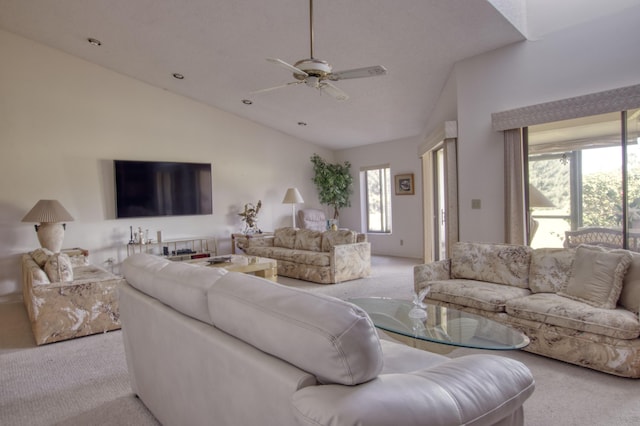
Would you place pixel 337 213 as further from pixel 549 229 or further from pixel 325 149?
pixel 549 229

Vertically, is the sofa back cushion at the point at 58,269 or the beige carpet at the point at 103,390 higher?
the sofa back cushion at the point at 58,269

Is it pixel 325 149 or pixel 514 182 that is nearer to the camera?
pixel 514 182

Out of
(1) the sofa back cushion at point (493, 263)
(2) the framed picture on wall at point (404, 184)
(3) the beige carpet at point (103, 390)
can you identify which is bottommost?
(3) the beige carpet at point (103, 390)

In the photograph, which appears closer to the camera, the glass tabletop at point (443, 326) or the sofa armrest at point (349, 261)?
the glass tabletop at point (443, 326)

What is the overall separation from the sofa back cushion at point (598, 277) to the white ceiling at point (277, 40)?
88.8 inches

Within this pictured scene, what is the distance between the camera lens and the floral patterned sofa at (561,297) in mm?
2391

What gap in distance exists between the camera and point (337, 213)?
8.75 meters

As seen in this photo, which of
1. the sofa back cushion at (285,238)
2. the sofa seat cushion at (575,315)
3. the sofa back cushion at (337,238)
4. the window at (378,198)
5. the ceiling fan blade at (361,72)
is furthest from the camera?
the window at (378,198)

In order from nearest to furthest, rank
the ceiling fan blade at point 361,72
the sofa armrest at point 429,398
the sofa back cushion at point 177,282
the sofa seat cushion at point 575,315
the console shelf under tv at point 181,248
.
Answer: the sofa armrest at point 429,398 < the sofa back cushion at point 177,282 < the sofa seat cushion at point 575,315 < the ceiling fan blade at point 361,72 < the console shelf under tv at point 181,248

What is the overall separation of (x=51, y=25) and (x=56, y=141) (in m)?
1.58

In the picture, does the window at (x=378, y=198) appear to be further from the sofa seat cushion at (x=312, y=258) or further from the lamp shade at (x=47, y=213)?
the lamp shade at (x=47, y=213)

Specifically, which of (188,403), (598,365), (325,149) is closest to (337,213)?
(325,149)

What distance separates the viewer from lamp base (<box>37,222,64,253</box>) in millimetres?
4910

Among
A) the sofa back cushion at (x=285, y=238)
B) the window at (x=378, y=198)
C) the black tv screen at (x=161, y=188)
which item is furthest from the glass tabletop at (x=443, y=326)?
the window at (x=378, y=198)
